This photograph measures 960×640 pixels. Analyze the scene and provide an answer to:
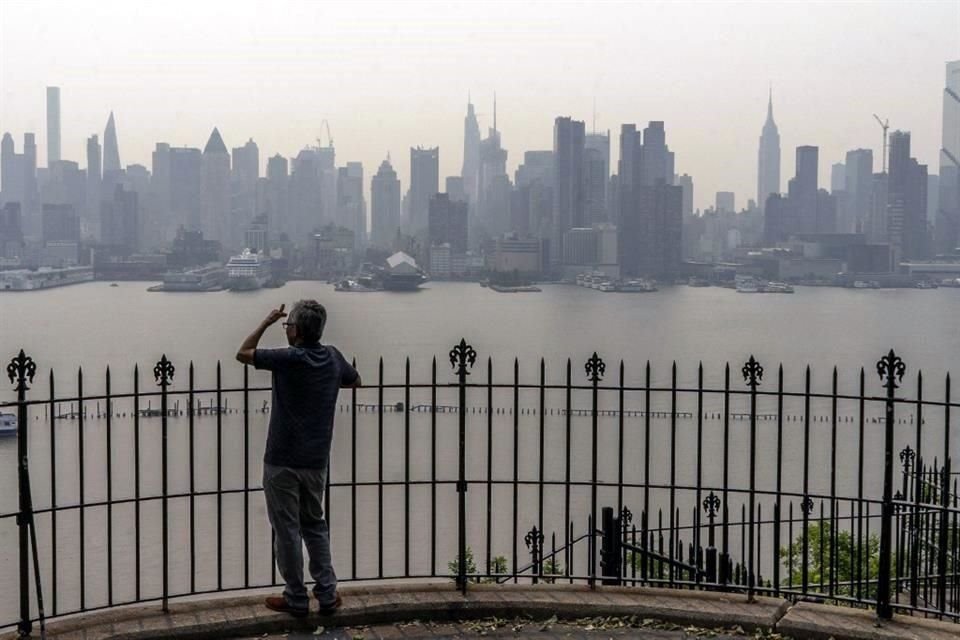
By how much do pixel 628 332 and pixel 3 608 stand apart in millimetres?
86049

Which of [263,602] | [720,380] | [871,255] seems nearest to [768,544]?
[263,602]

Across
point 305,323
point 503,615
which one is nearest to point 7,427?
point 503,615

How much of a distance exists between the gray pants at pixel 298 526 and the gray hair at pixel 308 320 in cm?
60

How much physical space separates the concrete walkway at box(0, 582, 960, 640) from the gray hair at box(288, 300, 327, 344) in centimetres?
132

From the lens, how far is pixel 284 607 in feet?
18.2

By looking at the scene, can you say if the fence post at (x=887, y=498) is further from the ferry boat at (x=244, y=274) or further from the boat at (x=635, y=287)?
the boat at (x=635, y=287)

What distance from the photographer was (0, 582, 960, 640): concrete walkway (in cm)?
543

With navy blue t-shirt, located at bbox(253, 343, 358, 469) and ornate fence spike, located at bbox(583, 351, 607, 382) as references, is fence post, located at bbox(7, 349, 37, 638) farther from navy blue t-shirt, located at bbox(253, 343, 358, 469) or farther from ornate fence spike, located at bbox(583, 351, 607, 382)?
ornate fence spike, located at bbox(583, 351, 607, 382)

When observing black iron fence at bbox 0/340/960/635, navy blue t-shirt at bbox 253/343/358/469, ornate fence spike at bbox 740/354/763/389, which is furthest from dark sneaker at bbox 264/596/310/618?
ornate fence spike at bbox 740/354/763/389

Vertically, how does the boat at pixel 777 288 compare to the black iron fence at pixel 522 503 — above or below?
above

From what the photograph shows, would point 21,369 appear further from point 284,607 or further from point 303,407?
point 284,607

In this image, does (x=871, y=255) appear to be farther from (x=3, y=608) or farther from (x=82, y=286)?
(x=3, y=608)

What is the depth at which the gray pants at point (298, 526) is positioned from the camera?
5.35m

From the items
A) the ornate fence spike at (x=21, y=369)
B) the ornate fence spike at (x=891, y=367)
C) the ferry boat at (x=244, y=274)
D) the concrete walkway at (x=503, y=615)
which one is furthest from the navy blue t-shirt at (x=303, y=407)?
the ferry boat at (x=244, y=274)
